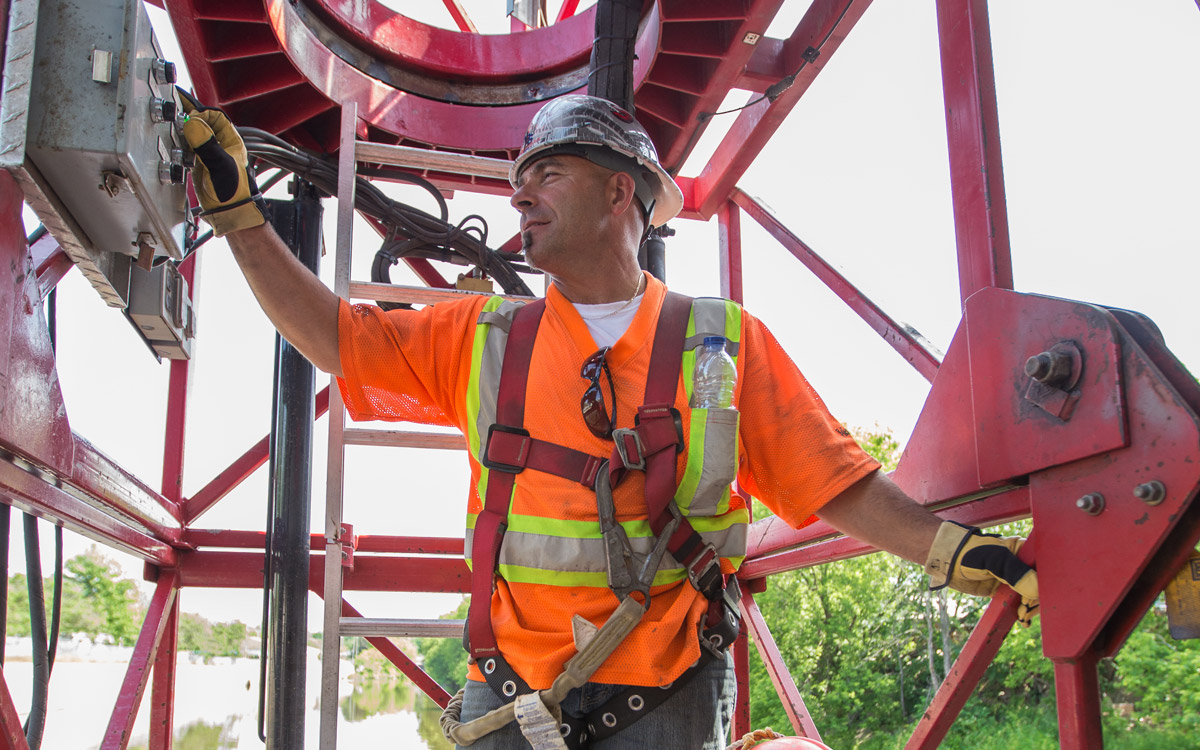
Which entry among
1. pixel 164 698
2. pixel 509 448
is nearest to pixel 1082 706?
pixel 509 448

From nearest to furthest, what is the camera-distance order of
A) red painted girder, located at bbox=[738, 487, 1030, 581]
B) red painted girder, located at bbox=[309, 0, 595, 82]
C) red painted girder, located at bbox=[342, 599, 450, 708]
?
red painted girder, located at bbox=[738, 487, 1030, 581], red painted girder, located at bbox=[342, 599, 450, 708], red painted girder, located at bbox=[309, 0, 595, 82]

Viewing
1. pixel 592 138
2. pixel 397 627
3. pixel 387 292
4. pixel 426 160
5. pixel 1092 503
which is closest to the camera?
pixel 1092 503

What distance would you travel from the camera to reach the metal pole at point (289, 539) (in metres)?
4.25

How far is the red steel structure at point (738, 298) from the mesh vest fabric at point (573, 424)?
38 cm

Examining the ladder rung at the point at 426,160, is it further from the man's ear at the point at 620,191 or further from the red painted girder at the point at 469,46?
the man's ear at the point at 620,191

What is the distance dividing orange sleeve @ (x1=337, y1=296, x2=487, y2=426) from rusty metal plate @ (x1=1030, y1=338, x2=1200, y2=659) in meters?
1.46

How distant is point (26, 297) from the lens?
1.98m

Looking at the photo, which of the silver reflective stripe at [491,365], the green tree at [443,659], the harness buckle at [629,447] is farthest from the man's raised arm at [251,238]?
the green tree at [443,659]

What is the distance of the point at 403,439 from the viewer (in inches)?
156

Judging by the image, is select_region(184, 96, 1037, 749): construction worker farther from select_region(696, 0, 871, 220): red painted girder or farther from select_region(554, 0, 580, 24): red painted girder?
select_region(554, 0, 580, 24): red painted girder

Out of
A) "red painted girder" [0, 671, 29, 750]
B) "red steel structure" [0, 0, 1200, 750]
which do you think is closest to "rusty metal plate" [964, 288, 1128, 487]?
"red steel structure" [0, 0, 1200, 750]

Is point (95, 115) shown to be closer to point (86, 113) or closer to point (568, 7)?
point (86, 113)

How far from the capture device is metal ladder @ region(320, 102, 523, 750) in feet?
11.2

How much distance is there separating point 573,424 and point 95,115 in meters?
1.22
